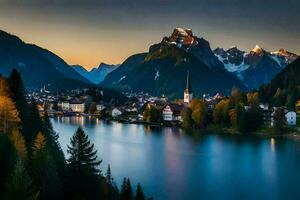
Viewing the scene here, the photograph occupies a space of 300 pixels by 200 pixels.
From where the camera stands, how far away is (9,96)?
19.9m

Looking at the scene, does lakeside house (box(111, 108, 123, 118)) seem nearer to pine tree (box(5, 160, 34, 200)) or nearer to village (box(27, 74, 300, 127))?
village (box(27, 74, 300, 127))

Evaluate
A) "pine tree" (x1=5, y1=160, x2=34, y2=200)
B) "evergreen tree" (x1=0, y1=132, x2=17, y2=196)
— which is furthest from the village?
"pine tree" (x1=5, y1=160, x2=34, y2=200)

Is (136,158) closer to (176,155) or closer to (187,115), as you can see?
(176,155)

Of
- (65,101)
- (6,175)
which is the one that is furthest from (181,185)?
(65,101)

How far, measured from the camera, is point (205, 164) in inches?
1280

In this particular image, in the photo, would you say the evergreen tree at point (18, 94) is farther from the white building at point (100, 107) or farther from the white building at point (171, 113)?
the white building at point (100, 107)

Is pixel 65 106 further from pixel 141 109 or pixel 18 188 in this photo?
pixel 18 188

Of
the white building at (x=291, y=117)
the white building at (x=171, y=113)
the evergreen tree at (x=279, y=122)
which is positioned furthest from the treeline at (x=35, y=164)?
the white building at (x=171, y=113)

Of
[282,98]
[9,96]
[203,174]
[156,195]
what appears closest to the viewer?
[9,96]

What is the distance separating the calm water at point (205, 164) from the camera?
24453 mm

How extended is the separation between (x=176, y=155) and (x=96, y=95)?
8028cm

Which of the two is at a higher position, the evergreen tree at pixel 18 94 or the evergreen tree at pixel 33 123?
the evergreen tree at pixel 18 94

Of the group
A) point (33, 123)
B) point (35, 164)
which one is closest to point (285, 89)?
point (33, 123)

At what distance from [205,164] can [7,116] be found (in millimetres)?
16851
